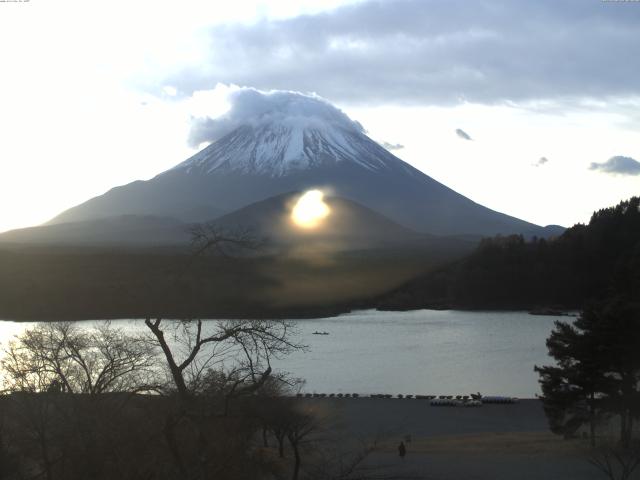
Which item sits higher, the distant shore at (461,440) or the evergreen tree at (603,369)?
the evergreen tree at (603,369)

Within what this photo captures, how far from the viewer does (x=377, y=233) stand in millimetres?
60906

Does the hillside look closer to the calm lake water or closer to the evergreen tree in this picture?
the calm lake water

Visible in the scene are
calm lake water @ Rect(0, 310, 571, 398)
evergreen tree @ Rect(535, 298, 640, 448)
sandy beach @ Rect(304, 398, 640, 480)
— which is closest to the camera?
sandy beach @ Rect(304, 398, 640, 480)

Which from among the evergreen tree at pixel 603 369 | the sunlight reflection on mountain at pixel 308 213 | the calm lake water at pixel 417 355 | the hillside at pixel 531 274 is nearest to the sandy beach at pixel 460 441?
the evergreen tree at pixel 603 369

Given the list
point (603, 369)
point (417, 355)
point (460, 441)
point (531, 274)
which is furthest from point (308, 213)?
point (603, 369)

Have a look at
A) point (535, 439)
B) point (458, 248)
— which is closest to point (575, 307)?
point (458, 248)

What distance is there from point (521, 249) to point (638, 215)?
31.4 ft

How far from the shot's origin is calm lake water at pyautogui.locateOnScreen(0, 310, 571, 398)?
73.6 feet

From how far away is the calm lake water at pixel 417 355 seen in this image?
2244 cm

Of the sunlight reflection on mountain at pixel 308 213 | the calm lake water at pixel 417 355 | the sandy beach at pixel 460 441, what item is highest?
the sunlight reflection on mountain at pixel 308 213

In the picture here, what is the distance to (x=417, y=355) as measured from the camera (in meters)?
29.6

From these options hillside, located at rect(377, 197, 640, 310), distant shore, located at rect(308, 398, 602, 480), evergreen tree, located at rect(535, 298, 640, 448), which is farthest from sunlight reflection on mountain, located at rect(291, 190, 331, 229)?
evergreen tree, located at rect(535, 298, 640, 448)

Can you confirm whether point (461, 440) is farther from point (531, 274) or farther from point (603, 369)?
point (531, 274)

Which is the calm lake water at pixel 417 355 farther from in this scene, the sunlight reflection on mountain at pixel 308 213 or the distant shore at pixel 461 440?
the sunlight reflection on mountain at pixel 308 213
